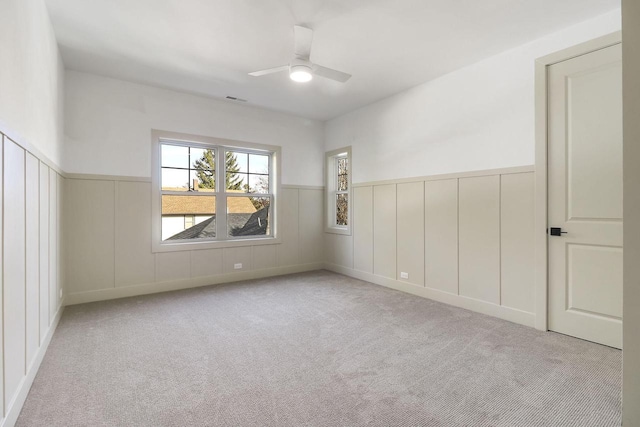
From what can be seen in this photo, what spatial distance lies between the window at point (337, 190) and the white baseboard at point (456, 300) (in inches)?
38.2

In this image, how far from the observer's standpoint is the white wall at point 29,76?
5.81ft

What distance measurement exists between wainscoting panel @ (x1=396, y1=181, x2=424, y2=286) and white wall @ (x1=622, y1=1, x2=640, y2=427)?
3.78 meters

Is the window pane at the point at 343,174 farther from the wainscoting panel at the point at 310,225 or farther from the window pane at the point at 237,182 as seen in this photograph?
the window pane at the point at 237,182

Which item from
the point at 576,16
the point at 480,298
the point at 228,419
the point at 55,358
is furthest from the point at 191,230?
the point at 576,16

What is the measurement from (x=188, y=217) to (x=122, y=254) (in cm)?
103

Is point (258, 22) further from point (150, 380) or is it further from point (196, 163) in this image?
point (150, 380)

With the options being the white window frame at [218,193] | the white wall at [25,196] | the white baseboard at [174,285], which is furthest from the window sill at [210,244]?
the white wall at [25,196]

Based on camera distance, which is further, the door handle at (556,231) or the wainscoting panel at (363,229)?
the wainscoting panel at (363,229)

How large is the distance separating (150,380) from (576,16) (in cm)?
463

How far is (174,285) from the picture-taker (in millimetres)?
4621

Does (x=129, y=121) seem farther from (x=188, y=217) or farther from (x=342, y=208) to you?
(x=342, y=208)

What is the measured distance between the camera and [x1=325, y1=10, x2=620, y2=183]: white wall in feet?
10.5

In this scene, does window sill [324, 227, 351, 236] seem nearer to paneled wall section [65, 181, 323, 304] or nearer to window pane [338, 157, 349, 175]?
window pane [338, 157, 349, 175]

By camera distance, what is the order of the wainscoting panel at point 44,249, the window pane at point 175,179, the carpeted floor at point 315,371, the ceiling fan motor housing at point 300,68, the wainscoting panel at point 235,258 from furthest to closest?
the wainscoting panel at point 235,258 < the window pane at point 175,179 < the ceiling fan motor housing at point 300,68 < the wainscoting panel at point 44,249 < the carpeted floor at point 315,371
